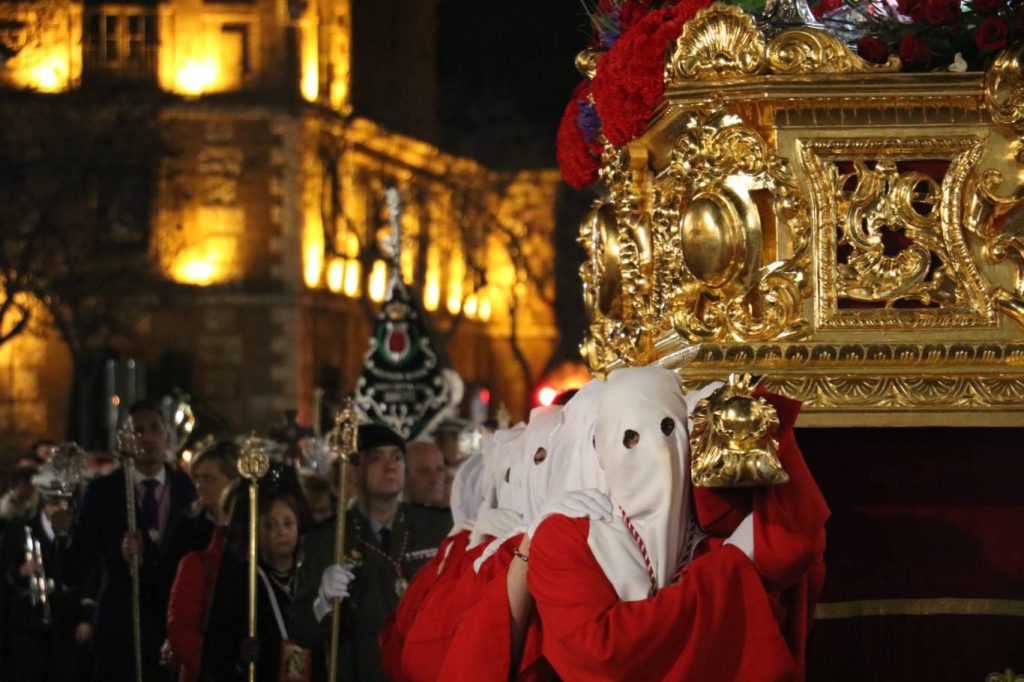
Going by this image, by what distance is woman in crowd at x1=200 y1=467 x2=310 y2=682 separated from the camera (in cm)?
1030

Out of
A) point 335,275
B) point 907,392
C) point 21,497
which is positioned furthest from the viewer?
point 335,275

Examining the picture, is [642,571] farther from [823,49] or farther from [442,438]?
[442,438]

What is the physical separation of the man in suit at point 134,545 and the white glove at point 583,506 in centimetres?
640

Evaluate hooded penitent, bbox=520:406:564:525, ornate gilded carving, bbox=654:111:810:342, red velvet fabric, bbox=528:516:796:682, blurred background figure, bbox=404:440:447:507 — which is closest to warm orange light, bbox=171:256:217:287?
blurred background figure, bbox=404:440:447:507

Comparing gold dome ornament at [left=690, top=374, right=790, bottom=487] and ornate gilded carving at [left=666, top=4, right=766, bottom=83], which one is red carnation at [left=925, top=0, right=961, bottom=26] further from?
gold dome ornament at [left=690, top=374, right=790, bottom=487]

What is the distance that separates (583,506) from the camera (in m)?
5.51

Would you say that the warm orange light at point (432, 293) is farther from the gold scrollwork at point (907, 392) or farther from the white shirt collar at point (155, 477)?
the gold scrollwork at point (907, 392)

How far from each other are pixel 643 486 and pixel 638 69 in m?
1.29

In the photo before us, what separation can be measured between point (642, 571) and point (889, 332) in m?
0.87

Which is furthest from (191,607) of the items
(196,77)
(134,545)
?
→ (196,77)

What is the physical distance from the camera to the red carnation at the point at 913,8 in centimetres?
577

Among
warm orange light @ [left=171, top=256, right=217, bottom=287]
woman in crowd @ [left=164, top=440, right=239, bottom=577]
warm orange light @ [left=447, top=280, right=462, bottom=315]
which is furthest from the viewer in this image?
warm orange light @ [left=447, top=280, right=462, bottom=315]

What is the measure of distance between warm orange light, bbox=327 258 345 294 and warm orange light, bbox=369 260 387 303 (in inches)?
46.7

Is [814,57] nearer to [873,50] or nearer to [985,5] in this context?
[873,50]
